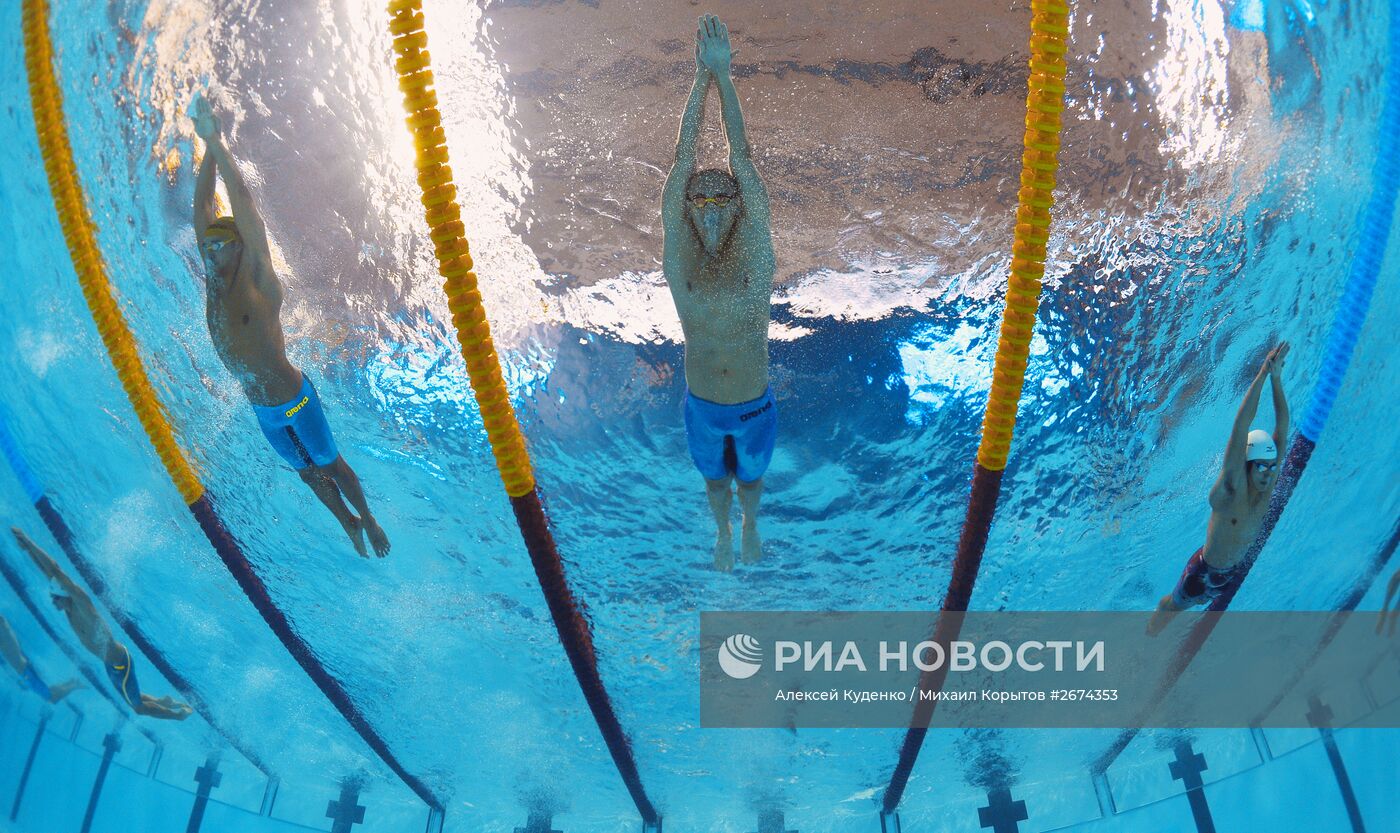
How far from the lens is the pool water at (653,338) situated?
139 inches

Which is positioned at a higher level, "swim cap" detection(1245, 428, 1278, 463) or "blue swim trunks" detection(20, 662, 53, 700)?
"blue swim trunks" detection(20, 662, 53, 700)

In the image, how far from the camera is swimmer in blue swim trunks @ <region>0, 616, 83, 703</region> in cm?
618

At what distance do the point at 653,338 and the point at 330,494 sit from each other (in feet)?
5.61

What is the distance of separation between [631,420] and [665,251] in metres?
1.92

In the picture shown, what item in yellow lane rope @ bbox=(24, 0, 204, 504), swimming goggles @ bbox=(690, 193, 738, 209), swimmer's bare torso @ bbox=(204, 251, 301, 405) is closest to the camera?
swimming goggles @ bbox=(690, 193, 738, 209)

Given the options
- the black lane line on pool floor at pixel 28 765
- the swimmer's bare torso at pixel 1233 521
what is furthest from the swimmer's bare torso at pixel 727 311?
the black lane line on pool floor at pixel 28 765

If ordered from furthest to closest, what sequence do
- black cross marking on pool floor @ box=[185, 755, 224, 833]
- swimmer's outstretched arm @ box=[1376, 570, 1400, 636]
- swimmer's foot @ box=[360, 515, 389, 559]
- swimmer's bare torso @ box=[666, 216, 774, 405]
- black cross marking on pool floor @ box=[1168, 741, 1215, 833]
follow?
black cross marking on pool floor @ box=[185, 755, 224, 833] → black cross marking on pool floor @ box=[1168, 741, 1215, 833] → swimmer's outstretched arm @ box=[1376, 570, 1400, 636] → swimmer's foot @ box=[360, 515, 389, 559] → swimmer's bare torso @ box=[666, 216, 774, 405]

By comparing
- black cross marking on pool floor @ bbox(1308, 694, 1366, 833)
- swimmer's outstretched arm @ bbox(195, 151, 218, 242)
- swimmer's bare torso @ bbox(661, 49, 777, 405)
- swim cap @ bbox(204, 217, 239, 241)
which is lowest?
black cross marking on pool floor @ bbox(1308, 694, 1366, 833)

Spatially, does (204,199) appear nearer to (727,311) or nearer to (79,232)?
(79,232)

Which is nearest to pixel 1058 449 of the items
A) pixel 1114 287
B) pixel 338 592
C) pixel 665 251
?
pixel 1114 287

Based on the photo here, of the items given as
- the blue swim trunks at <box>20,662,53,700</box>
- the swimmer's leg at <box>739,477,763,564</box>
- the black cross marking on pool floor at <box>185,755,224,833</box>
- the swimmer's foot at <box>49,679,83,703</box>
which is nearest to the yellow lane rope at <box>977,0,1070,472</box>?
the swimmer's leg at <box>739,477,763,564</box>

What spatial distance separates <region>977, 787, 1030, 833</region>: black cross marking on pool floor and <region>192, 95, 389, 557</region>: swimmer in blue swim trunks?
6.64m

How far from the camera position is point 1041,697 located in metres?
7.46

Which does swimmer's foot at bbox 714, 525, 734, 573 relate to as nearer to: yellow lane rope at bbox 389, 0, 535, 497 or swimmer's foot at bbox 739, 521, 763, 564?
swimmer's foot at bbox 739, 521, 763, 564
